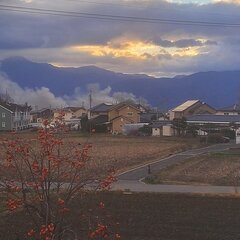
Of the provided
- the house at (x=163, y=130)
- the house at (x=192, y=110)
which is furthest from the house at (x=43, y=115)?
the house at (x=192, y=110)

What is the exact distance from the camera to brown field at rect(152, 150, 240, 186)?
21.3m

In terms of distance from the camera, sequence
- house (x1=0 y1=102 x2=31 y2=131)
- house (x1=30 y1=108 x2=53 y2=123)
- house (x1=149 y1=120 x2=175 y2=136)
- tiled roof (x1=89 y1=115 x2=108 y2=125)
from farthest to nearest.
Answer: house (x1=0 y1=102 x2=31 y2=131)
tiled roof (x1=89 y1=115 x2=108 y2=125)
house (x1=149 y1=120 x2=175 y2=136)
house (x1=30 y1=108 x2=53 y2=123)

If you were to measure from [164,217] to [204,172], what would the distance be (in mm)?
11662

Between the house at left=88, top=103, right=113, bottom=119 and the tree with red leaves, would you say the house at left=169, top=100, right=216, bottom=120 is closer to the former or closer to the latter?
the house at left=88, top=103, right=113, bottom=119

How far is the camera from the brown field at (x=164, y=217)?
36.7 feet

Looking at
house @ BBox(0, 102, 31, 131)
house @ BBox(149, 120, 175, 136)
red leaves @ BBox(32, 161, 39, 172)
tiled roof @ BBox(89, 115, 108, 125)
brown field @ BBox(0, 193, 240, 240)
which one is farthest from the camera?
house @ BBox(0, 102, 31, 131)

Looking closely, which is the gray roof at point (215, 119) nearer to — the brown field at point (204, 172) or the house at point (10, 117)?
the house at point (10, 117)

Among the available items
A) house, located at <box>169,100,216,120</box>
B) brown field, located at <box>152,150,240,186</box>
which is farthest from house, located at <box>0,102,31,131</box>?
brown field, located at <box>152,150,240,186</box>

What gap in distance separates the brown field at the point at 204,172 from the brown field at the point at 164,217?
3906 millimetres

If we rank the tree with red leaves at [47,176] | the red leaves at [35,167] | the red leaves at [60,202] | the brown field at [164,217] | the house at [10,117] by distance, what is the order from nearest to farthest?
the red leaves at [60,202]
the red leaves at [35,167]
the tree with red leaves at [47,176]
the brown field at [164,217]
the house at [10,117]

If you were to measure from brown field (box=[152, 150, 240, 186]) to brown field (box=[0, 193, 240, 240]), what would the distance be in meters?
3.91

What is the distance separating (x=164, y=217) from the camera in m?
13.3

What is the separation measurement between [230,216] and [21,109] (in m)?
75.8

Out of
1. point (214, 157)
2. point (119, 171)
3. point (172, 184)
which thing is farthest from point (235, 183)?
point (214, 157)
